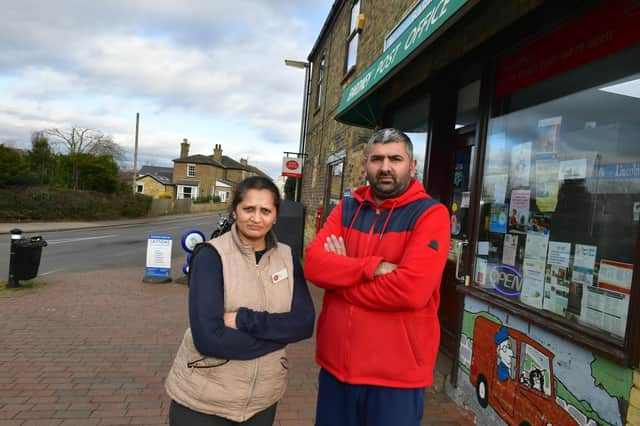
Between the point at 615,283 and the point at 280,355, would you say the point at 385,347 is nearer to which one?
the point at 280,355

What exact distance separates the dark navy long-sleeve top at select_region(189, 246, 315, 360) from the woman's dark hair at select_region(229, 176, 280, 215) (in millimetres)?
267

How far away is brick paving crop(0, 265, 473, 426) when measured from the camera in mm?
3109

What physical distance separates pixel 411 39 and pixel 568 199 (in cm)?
180

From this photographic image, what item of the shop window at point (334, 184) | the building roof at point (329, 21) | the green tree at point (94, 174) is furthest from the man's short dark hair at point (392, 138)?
the green tree at point (94, 174)

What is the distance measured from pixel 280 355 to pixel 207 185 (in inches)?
2411

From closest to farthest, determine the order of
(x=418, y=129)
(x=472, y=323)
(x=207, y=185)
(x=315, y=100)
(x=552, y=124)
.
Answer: (x=552, y=124), (x=472, y=323), (x=418, y=129), (x=315, y=100), (x=207, y=185)

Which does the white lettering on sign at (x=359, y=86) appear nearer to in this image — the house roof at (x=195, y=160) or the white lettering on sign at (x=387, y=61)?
the white lettering on sign at (x=387, y=61)

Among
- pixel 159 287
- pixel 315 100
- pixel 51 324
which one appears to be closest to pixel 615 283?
pixel 51 324

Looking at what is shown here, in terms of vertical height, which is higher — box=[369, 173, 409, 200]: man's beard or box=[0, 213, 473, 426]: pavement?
box=[369, 173, 409, 200]: man's beard

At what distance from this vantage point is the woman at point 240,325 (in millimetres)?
1686

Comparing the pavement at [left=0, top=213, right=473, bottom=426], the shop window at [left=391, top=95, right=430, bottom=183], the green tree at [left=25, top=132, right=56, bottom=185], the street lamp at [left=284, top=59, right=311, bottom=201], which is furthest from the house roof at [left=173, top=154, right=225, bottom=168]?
the shop window at [left=391, top=95, right=430, bottom=183]

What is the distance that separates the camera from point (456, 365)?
3496 millimetres

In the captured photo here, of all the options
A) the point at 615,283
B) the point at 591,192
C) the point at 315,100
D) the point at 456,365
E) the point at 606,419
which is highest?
the point at 315,100

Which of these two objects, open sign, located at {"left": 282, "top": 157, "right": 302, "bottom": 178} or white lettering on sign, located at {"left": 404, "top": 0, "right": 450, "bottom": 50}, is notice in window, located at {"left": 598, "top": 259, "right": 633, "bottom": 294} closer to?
white lettering on sign, located at {"left": 404, "top": 0, "right": 450, "bottom": 50}
